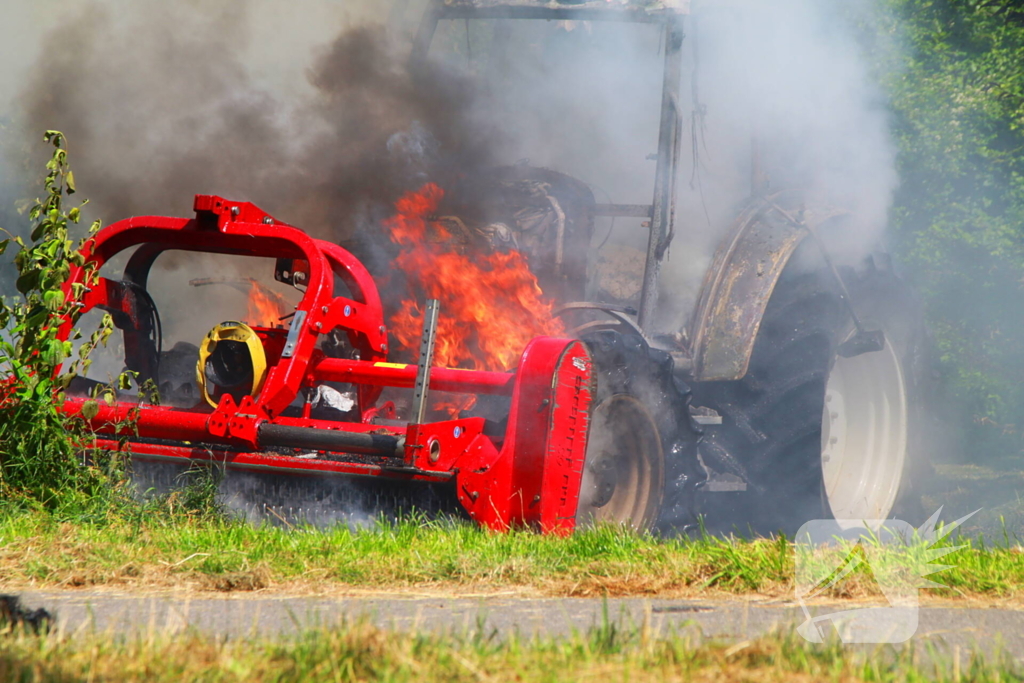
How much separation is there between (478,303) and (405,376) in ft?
2.90

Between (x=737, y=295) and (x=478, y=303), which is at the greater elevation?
(x=737, y=295)

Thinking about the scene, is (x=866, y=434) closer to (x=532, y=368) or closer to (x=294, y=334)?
(x=532, y=368)

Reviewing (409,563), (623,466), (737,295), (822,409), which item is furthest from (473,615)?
(822,409)

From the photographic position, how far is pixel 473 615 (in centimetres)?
279

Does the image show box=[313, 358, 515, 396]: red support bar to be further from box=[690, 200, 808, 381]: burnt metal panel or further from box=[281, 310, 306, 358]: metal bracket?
box=[690, 200, 808, 381]: burnt metal panel

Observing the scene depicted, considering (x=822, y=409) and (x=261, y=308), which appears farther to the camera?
(x=261, y=308)

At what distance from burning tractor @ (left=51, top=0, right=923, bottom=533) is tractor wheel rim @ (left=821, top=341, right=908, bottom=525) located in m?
0.01

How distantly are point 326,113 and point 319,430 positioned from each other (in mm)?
3537

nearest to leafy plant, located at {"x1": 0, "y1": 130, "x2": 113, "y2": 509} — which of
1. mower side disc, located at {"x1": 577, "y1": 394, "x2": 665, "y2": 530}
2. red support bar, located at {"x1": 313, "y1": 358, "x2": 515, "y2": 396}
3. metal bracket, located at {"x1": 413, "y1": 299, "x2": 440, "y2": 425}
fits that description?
red support bar, located at {"x1": 313, "y1": 358, "x2": 515, "y2": 396}

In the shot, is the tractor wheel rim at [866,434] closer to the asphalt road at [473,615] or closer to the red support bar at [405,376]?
the red support bar at [405,376]

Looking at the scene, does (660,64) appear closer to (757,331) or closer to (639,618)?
(757,331)

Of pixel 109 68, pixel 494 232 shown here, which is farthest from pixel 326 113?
pixel 494 232

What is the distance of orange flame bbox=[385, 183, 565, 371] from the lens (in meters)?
5.50

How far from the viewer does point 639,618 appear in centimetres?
275
